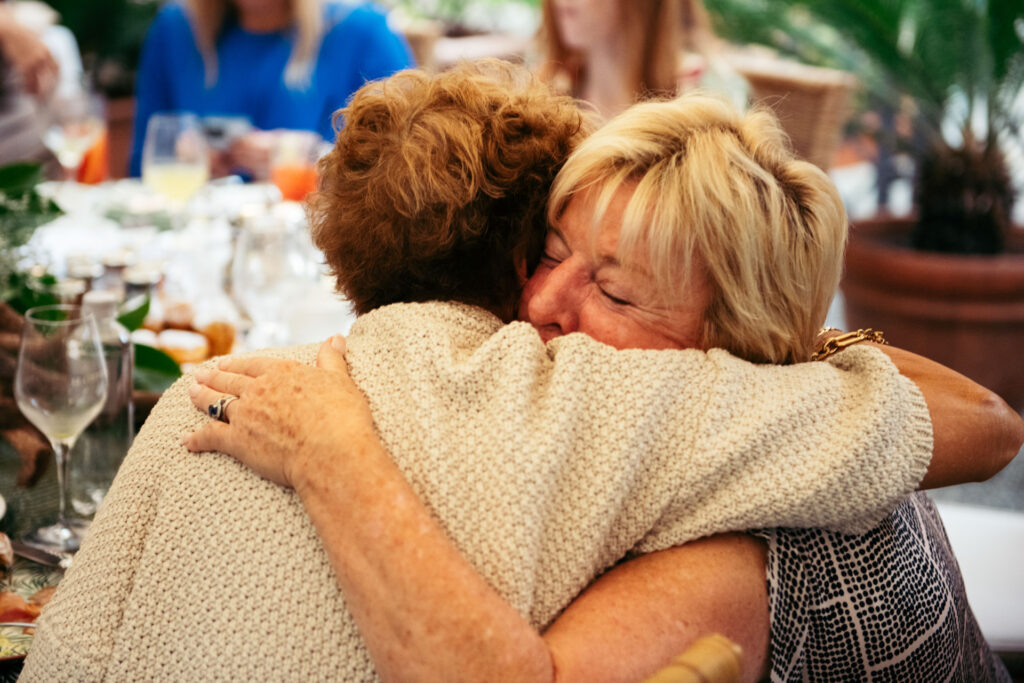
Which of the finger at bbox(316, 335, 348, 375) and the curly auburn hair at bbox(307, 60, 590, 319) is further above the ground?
the curly auburn hair at bbox(307, 60, 590, 319)

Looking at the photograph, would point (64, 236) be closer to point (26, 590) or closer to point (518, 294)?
point (26, 590)

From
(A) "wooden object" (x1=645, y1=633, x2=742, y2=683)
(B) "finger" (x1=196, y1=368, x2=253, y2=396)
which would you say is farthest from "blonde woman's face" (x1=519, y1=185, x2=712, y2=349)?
(A) "wooden object" (x1=645, y1=633, x2=742, y2=683)

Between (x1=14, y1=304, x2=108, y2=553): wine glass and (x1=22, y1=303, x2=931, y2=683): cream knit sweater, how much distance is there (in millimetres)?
275

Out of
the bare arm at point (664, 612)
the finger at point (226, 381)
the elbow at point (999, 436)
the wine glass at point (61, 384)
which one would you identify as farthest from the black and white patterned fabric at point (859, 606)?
the wine glass at point (61, 384)

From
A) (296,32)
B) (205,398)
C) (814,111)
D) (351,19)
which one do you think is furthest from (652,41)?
(205,398)

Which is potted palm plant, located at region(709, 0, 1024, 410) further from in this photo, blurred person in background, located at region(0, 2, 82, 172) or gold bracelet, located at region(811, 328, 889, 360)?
blurred person in background, located at region(0, 2, 82, 172)

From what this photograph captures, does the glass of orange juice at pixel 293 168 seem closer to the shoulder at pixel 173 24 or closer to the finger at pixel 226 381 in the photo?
the shoulder at pixel 173 24

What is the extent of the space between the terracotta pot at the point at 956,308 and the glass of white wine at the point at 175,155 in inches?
100

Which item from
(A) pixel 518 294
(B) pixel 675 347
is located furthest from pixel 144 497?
(B) pixel 675 347

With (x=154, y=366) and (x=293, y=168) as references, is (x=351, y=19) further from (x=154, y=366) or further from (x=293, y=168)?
(x=154, y=366)

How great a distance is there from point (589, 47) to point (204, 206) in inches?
56.2

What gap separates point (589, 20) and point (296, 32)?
1.03 m

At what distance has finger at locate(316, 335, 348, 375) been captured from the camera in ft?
3.42

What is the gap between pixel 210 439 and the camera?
1.01 metres
